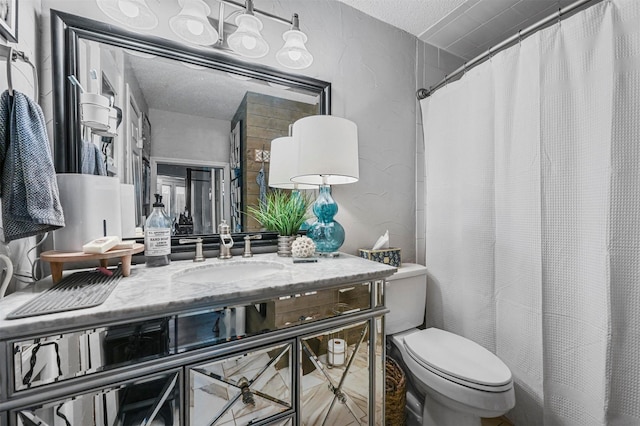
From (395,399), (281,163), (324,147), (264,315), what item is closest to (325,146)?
(324,147)

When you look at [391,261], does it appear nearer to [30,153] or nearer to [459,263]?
[459,263]

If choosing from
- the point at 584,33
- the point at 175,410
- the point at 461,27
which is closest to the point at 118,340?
the point at 175,410

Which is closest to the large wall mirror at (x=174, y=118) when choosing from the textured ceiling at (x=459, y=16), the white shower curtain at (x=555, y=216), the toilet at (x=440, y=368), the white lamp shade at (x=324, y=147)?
the white lamp shade at (x=324, y=147)

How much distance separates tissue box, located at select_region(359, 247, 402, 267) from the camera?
151cm

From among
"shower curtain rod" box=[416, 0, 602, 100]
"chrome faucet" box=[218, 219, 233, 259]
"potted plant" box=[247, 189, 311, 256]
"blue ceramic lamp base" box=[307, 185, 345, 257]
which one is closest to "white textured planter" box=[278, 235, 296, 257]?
"potted plant" box=[247, 189, 311, 256]

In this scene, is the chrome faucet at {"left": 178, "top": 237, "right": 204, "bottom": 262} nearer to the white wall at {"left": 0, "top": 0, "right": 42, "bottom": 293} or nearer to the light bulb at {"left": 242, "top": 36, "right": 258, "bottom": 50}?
the white wall at {"left": 0, "top": 0, "right": 42, "bottom": 293}

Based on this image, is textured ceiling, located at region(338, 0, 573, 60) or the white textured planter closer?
the white textured planter

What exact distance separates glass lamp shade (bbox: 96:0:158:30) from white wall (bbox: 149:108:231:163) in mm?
320

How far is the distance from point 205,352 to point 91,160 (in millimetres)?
859

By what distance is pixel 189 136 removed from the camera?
1170 mm

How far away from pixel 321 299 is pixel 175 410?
484 millimetres

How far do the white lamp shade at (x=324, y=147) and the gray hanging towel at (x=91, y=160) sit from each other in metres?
0.78

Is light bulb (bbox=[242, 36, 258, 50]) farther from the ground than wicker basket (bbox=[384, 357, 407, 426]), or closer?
farther from the ground

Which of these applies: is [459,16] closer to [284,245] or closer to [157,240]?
[284,245]
